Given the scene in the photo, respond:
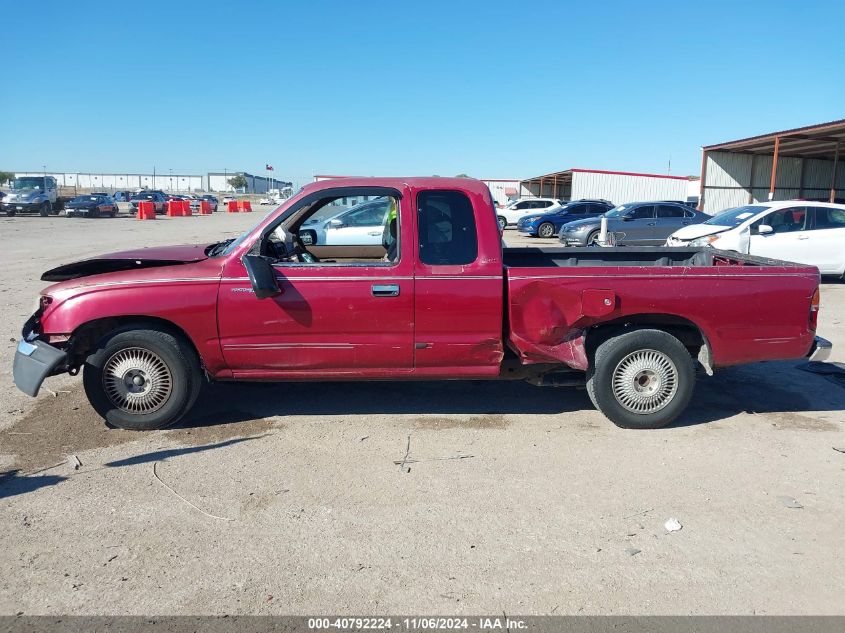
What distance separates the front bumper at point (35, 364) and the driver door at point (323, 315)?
1152mm

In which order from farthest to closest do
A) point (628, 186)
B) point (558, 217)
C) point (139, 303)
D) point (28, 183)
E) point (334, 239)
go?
point (628, 186)
point (28, 183)
point (558, 217)
point (334, 239)
point (139, 303)

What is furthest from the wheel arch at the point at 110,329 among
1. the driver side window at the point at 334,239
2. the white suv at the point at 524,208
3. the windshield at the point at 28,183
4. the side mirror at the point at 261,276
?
the windshield at the point at 28,183

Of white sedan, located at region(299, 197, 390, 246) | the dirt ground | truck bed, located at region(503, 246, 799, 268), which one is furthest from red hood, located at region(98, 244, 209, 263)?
truck bed, located at region(503, 246, 799, 268)

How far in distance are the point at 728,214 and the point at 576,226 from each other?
27.9 feet

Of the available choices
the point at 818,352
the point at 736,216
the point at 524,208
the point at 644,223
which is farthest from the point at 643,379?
the point at 524,208

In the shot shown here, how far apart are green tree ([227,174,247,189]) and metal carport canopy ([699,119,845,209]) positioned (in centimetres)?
12104

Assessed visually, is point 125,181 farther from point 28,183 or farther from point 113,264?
point 113,264

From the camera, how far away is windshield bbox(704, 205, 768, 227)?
43.1 feet

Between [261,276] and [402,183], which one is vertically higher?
[402,183]

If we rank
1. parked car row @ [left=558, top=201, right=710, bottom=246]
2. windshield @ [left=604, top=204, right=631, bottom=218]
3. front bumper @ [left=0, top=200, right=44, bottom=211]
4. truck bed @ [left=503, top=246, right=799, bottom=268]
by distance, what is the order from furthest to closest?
1. front bumper @ [left=0, top=200, right=44, bottom=211]
2. windshield @ [left=604, top=204, right=631, bottom=218]
3. parked car row @ [left=558, top=201, right=710, bottom=246]
4. truck bed @ [left=503, top=246, right=799, bottom=268]

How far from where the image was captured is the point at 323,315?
16.1ft

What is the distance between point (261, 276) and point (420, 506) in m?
1.97

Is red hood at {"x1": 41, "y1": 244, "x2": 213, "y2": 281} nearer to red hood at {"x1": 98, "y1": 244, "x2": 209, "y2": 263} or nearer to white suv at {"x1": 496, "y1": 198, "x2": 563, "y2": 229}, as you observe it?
red hood at {"x1": 98, "y1": 244, "x2": 209, "y2": 263}

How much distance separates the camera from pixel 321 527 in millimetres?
3746
